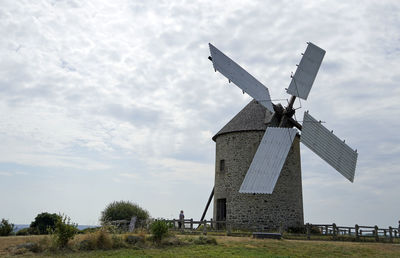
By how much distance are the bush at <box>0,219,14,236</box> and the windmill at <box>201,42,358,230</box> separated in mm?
13367

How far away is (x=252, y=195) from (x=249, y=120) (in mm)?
5116

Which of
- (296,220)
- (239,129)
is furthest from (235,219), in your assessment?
(239,129)

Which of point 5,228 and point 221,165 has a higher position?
point 221,165

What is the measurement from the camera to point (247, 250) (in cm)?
1549

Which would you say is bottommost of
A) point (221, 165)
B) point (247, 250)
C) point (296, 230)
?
point (247, 250)

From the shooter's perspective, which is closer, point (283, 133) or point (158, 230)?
point (158, 230)

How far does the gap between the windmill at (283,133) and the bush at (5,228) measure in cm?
1337

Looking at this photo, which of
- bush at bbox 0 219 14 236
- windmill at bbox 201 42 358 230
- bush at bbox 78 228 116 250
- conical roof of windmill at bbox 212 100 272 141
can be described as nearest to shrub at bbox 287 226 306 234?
windmill at bbox 201 42 358 230

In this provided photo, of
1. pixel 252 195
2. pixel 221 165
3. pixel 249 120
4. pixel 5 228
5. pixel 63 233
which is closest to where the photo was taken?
pixel 63 233

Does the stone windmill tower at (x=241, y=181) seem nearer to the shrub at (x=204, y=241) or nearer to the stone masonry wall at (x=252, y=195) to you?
the stone masonry wall at (x=252, y=195)

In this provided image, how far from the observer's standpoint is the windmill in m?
21.8

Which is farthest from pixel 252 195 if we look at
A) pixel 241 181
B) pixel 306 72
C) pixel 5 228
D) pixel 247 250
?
pixel 5 228

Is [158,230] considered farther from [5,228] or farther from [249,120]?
[249,120]

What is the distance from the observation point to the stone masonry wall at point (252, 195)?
79.8 feet
